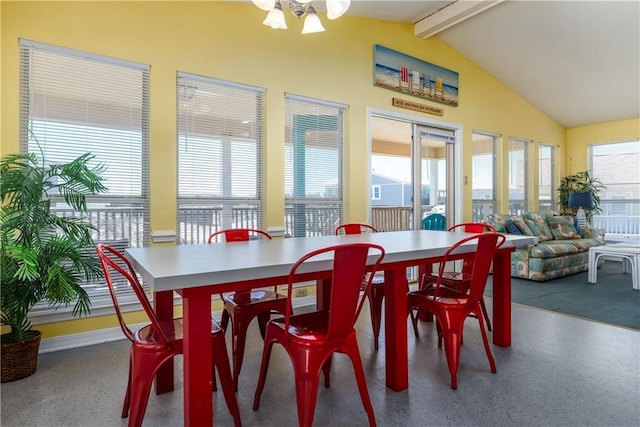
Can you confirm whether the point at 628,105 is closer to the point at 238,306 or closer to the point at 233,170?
the point at 233,170

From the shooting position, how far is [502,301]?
2574 millimetres

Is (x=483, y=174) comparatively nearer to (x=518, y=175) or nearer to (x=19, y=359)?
(x=518, y=175)

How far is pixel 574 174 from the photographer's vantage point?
7344 mm

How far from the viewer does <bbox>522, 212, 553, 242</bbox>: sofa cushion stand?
5.61m

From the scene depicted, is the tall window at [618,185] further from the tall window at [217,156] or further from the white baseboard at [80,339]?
the white baseboard at [80,339]

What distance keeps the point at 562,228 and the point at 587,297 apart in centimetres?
245

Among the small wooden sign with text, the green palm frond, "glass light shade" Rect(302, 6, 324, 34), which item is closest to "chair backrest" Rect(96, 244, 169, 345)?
the green palm frond

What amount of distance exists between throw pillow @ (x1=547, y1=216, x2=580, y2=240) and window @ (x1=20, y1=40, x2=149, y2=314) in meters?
6.11

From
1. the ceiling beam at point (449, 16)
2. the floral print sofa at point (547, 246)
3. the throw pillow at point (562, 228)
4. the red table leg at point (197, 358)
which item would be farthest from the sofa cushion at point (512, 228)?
the red table leg at point (197, 358)

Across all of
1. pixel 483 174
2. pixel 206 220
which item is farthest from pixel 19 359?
pixel 483 174

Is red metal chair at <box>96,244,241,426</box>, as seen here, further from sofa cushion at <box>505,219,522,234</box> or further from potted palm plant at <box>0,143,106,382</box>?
sofa cushion at <box>505,219,522,234</box>

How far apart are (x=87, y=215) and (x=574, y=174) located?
8.36 meters

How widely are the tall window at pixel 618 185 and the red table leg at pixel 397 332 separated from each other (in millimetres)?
7071

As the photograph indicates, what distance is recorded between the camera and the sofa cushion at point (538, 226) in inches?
221
